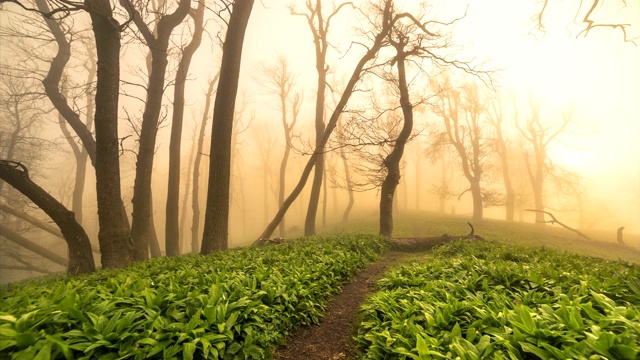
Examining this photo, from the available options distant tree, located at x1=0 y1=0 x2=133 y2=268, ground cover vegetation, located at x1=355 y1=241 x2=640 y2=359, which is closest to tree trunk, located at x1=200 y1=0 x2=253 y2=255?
distant tree, located at x1=0 y1=0 x2=133 y2=268

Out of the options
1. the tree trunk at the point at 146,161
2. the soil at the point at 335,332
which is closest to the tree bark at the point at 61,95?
the tree trunk at the point at 146,161

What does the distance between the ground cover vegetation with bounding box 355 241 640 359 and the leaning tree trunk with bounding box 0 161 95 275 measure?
24.3 feet

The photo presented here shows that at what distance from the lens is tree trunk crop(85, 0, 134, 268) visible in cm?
736

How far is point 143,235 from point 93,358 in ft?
27.4

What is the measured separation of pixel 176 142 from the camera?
45.0ft

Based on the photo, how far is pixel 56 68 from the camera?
1100 cm

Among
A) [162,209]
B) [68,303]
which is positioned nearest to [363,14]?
[68,303]

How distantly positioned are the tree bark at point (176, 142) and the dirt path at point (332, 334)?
9.21 meters

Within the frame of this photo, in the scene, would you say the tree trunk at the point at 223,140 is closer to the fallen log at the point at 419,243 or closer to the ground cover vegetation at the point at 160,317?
the ground cover vegetation at the point at 160,317

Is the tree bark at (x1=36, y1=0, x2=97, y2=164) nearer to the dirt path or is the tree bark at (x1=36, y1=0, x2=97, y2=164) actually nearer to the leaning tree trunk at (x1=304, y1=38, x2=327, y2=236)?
the dirt path

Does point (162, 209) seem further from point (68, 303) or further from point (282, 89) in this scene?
point (68, 303)

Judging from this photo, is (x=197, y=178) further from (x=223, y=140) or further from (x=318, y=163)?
(x=223, y=140)

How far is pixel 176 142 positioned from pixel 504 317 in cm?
1411

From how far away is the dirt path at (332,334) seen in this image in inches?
166
